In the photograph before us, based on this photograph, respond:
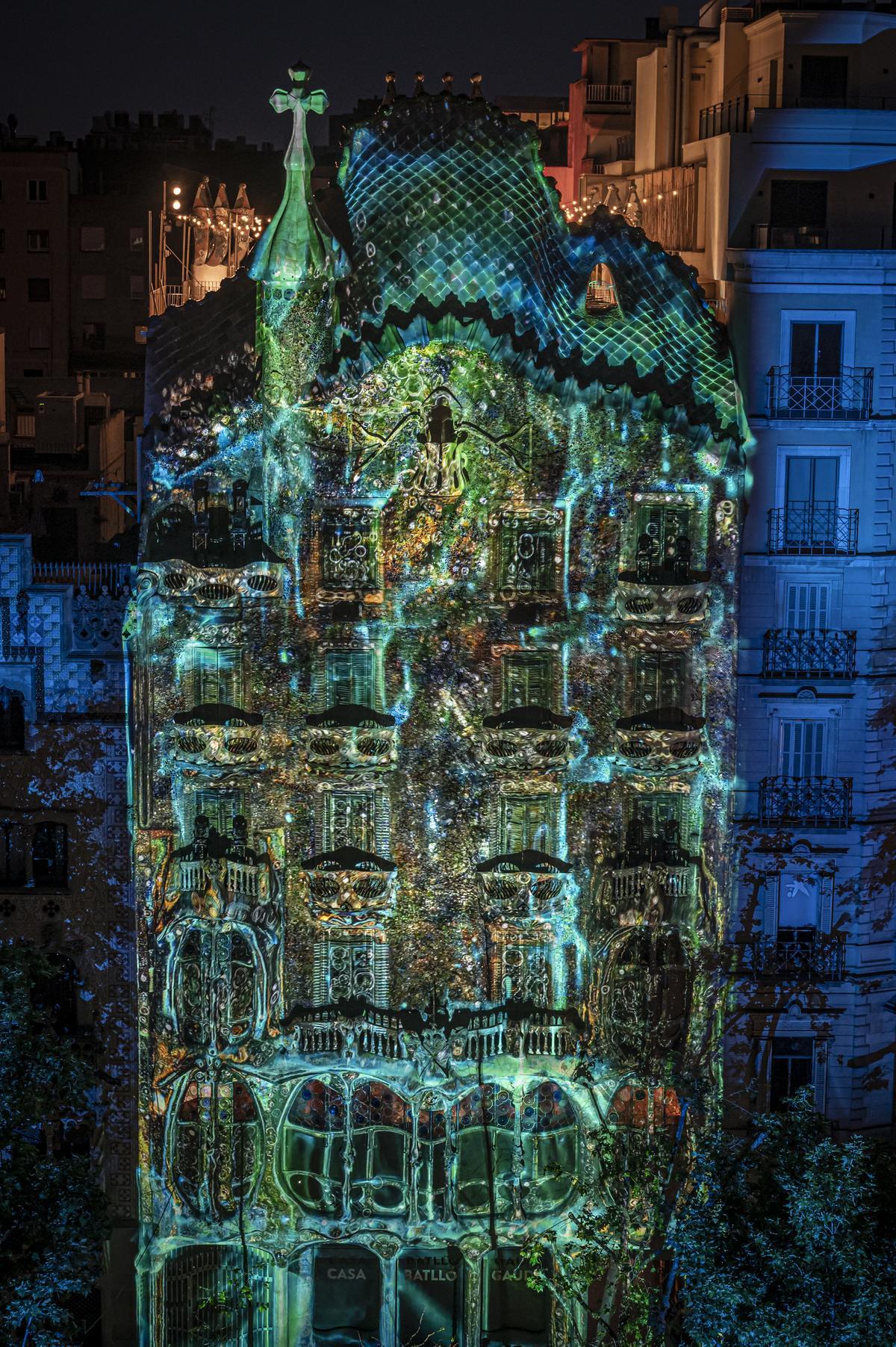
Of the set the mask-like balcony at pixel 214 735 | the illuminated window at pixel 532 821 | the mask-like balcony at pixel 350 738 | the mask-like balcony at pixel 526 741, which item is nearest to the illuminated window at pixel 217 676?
the mask-like balcony at pixel 214 735

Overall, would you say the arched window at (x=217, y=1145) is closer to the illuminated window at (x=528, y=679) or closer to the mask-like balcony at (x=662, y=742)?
the illuminated window at (x=528, y=679)

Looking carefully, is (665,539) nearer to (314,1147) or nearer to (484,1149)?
(484,1149)

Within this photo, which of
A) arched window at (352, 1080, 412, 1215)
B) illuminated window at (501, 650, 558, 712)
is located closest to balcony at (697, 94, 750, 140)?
illuminated window at (501, 650, 558, 712)

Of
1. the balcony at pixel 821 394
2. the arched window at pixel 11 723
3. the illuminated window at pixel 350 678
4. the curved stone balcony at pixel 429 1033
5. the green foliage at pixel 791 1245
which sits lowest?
the green foliage at pixel 791 1245

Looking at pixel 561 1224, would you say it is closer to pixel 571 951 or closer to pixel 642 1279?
pixel 642 1279

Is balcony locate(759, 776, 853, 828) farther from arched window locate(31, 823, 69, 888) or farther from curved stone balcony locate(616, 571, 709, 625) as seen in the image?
arched window locate(31, 823, 69, 888)
